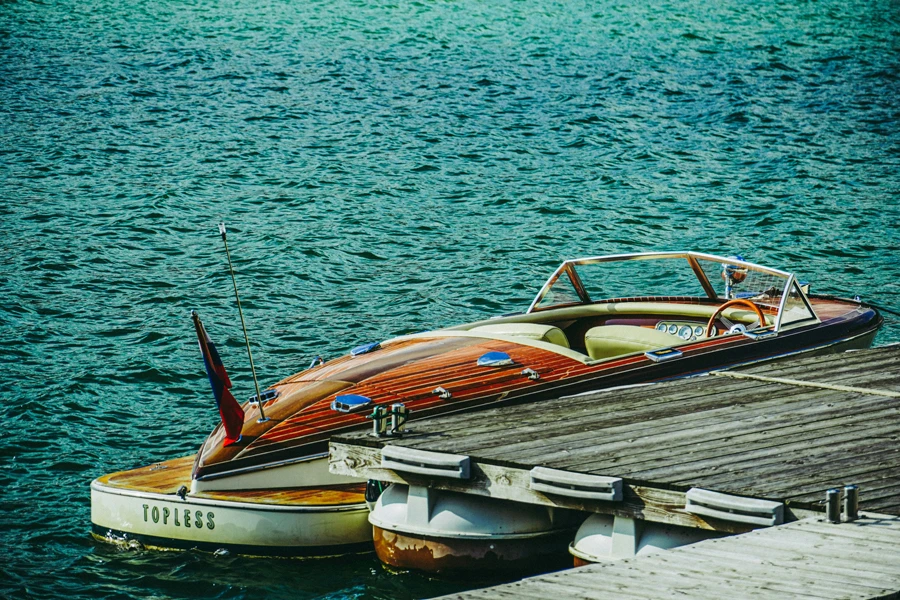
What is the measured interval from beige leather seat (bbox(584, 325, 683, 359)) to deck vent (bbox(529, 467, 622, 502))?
3089mm

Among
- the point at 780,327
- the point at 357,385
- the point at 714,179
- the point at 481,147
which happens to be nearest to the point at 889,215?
the point at 714,179

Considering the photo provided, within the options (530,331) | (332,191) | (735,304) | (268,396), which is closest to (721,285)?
(735,304)

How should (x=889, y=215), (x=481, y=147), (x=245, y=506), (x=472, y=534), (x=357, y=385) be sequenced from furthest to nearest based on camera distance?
(x=481, y=147)
(x=889, y=215)
(x=357, y=385)
(x=245, y=506)
(x=472, y=534)

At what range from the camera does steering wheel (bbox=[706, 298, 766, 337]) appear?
10.2 m

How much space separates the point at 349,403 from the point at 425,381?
0.65 metres

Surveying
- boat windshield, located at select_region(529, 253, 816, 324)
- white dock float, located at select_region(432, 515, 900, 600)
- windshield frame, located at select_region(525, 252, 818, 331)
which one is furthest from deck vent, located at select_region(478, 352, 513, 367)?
white dock float, located at select_region(432, 515, 900, 600)

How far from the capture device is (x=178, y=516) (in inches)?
330

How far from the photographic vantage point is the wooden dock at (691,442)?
6.91 metres

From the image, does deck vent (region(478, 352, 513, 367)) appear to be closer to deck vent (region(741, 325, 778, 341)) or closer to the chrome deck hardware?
the chrome deck hardware

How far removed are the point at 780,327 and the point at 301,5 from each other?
3180 centimetres

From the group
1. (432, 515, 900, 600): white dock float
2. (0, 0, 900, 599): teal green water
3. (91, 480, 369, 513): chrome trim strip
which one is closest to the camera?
(432, 515, 900, 600): white dock float

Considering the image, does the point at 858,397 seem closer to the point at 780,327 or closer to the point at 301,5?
the point at 780,327

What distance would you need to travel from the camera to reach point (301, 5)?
39.3 meters

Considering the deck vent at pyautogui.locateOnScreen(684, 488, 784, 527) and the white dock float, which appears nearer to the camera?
the white dock float
